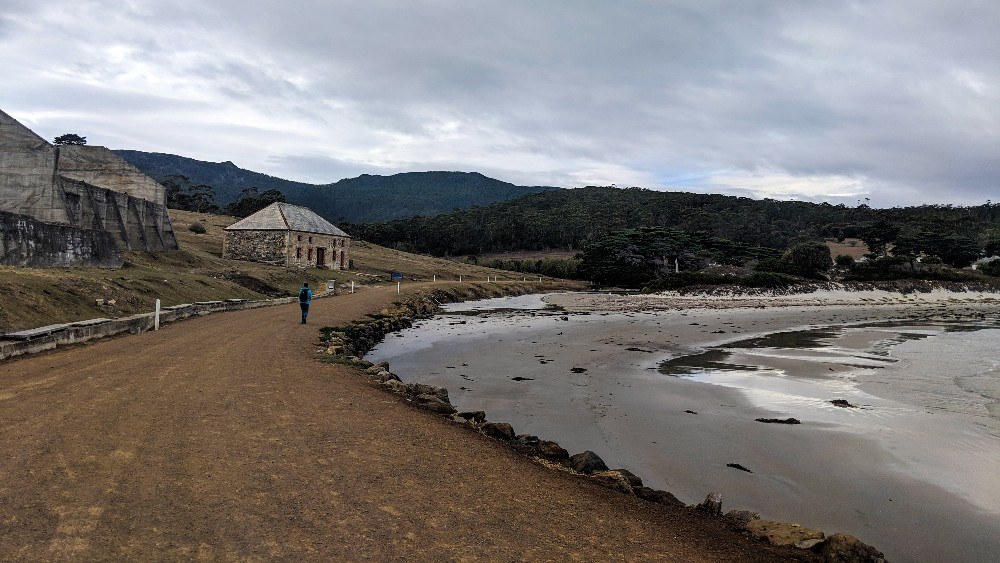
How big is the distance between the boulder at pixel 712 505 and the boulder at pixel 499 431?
289cm

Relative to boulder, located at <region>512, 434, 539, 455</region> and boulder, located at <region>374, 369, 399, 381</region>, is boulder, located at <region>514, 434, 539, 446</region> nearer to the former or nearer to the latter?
boulder, located at <region>512, 434, 539, 455</region>

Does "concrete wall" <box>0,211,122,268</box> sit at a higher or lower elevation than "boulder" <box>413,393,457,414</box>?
higher

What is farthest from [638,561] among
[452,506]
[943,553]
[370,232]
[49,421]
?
[370,232]

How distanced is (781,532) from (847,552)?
0.58 metres

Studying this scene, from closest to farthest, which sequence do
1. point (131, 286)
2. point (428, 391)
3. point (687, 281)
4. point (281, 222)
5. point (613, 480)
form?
point (613, 480)
point (428, 391)
point (131, 286)
point (281, 222)
point (687, 281)

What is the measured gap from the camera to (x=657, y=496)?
19.1ft

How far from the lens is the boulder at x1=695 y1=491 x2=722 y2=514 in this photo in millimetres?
5492

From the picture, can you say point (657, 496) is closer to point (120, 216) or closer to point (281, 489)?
point (281, 489)

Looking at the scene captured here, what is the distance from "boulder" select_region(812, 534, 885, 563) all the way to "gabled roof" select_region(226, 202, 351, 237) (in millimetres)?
52980

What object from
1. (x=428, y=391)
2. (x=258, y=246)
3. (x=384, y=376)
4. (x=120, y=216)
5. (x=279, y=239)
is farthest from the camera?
(x=258, y=246)

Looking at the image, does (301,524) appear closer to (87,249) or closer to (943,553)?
(943,553)

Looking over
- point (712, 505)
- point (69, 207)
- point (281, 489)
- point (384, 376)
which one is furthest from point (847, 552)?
point (69, 207)

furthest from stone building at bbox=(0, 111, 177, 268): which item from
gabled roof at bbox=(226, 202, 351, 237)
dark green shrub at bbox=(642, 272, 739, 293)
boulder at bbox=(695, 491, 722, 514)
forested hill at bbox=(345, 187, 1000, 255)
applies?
forested hill at bbox=(345, 187, 1000, 255)

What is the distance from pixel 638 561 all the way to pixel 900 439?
626 centimetres
